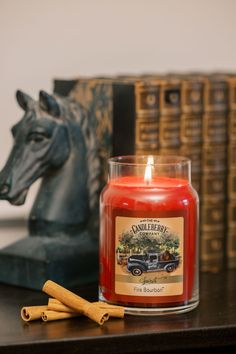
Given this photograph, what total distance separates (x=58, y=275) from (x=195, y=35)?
59cm

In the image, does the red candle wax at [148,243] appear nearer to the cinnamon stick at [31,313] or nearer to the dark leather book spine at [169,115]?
the cinnamon stick at [31,313]

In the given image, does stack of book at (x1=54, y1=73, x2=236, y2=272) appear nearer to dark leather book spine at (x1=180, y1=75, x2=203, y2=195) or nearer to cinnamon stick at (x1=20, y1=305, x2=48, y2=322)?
dark leather book spine at (x1=180, y1=75, x2=203, y2=195)

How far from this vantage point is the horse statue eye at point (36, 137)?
1356 millimetres

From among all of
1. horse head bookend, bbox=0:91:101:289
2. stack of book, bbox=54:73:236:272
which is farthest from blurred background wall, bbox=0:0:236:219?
horse head bookend, bbox=0:91:101:289

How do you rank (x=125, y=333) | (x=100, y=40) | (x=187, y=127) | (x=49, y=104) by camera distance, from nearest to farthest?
(x=125, y=333) → (x=49, y=104) → (x=187, y=127) → (x=100, y=40)

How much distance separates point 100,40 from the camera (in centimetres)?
166

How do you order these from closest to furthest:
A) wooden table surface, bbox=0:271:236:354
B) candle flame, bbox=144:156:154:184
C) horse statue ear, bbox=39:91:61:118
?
wooden table surface, bbox=0:271:236:354 → candle flame, bbox=144:156:154:184 → horse statue ear, bbox=39:91:61:118

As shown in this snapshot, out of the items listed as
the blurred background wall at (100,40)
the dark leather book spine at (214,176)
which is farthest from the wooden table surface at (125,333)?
the blurred background wall at (100,40)

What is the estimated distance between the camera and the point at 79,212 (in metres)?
1.41

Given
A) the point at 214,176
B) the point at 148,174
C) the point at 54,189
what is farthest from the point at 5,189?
the point at 214,176

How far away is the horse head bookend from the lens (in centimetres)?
136

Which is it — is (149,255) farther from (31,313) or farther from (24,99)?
(24,99)

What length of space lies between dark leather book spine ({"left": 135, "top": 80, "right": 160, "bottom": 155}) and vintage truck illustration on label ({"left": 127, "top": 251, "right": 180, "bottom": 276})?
0.84ft

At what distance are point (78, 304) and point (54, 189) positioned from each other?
0.26 meters
